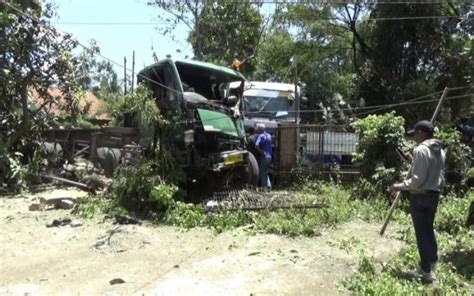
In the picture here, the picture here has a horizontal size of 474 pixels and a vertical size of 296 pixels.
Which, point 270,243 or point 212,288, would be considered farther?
point 270,243

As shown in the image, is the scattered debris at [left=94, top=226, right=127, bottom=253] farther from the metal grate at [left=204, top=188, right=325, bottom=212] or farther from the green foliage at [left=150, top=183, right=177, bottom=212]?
the metal grate at [left=204, top=188, right=325, bottom=212]

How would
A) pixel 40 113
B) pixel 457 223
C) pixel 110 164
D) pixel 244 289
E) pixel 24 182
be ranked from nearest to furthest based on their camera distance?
pixel 244 289
pixel 457 223
pixel 110 164
pixel 24 182
pixel 40 113

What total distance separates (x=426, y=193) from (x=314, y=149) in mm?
7704

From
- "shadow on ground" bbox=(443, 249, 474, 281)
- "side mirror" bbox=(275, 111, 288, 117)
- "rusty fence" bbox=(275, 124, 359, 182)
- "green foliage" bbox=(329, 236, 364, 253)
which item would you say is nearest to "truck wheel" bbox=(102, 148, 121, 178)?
"rusty fence" bbox=(275, 124, 359, 182)

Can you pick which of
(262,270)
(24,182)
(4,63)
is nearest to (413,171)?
(262,270)

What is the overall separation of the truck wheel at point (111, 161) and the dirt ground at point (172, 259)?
10.6 feet

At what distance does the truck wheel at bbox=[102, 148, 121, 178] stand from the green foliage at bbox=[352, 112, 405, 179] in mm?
5113

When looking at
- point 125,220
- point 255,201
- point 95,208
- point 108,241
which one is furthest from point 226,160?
point 108,241

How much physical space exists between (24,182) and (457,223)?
10.5 metres

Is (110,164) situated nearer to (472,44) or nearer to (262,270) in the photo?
(262,270)

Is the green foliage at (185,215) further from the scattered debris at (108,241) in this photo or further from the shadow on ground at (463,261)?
the shadow on ground at (463,261)

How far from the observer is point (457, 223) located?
28.7 feet

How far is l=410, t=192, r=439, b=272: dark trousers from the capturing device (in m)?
6.35

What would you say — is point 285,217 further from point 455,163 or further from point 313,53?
point 313,53
